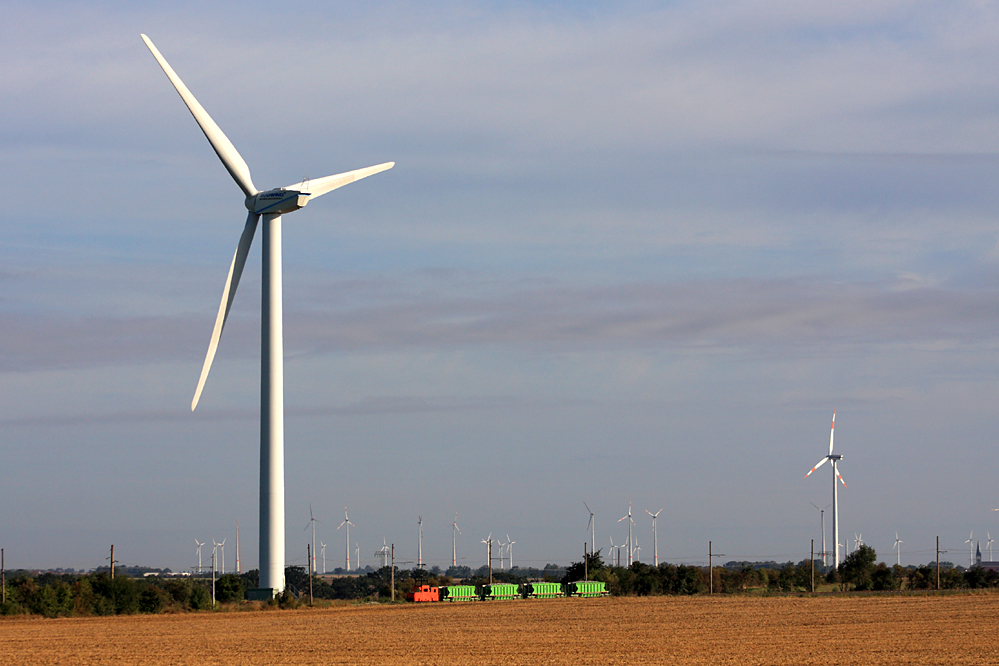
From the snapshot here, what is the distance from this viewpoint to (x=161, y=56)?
78.6 m

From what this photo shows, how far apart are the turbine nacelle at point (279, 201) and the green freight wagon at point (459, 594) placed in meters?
42.1

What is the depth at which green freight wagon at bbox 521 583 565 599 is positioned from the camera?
11648 centimetres

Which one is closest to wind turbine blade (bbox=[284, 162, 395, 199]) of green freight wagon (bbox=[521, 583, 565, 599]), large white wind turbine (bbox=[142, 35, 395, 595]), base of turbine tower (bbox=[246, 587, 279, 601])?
large white wind turbine (bbox=[142, 35, 395, 595])

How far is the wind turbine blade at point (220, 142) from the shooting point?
8206cm

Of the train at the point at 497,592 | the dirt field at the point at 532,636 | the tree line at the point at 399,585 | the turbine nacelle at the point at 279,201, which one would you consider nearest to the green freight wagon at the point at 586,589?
the train at the point at 497,592

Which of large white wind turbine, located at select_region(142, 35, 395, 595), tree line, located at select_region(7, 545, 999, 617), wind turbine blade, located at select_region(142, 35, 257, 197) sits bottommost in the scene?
tree line, located at select_region(7, 545, 999, 617)

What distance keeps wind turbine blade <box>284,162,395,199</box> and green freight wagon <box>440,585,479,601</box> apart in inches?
1608

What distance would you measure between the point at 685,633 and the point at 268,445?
110 feet

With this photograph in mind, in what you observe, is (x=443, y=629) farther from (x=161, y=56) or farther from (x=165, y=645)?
(x=161, y=56)

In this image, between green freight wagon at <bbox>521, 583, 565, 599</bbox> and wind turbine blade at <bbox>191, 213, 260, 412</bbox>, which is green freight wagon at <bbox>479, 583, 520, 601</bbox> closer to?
green freight wagon at <bbox>521, 583, 565, 599</bbox>

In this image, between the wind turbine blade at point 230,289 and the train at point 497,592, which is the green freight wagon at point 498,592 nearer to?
the train at point 497,592

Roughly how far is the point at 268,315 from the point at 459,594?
39604mm

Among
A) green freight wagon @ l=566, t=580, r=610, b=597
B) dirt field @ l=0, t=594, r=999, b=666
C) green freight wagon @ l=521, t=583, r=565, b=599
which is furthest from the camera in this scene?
green freight wagon @ l=566, t=580, r=610, b=597

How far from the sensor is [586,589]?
12488cm
